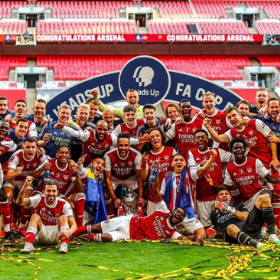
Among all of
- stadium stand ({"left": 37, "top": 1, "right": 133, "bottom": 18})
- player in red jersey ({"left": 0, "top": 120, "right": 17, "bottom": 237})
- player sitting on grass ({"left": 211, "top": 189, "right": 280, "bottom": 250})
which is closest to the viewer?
player sitting on grass ({"left": 211, "top": 189, "right": 280, "bottom": 250})

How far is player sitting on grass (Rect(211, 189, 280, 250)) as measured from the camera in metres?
7.14

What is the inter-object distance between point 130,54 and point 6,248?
2214cm

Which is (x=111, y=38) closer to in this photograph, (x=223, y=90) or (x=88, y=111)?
(x=223, y=90)

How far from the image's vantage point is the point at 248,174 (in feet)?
26.3

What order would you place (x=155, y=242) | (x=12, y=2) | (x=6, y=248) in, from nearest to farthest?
(x=6, y=248) → (x=155, y=242) → (x=12, y=2)

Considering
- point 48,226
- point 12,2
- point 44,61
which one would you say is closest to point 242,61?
point 44,61

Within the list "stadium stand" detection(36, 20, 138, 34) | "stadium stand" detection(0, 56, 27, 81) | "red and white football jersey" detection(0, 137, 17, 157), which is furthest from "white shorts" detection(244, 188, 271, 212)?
"stadium stand" detection(36, 20, 138, 34)

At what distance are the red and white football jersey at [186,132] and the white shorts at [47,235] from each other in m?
2.40

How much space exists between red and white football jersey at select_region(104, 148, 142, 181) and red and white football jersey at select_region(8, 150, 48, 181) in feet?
2.98

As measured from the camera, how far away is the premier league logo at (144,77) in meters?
11.6

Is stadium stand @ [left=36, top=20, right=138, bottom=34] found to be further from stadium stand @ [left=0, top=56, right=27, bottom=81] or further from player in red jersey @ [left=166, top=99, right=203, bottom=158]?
player in red jersey @ [left=166, top=99, right=203, bottom=158]

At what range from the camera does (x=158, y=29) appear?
95.1 feet

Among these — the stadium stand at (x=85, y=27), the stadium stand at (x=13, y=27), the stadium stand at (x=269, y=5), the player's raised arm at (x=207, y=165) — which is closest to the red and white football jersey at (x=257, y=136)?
the player's raised arm at (x=207, y=165)

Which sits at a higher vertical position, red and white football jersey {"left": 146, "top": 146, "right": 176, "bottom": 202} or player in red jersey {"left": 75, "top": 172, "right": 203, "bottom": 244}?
red and white football jersey {"left": 146, "top": 146, "right": 176, "bottom": 202}
